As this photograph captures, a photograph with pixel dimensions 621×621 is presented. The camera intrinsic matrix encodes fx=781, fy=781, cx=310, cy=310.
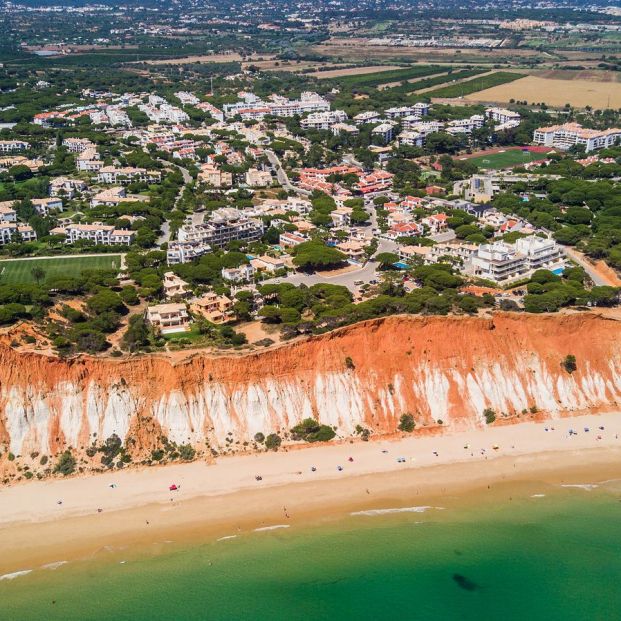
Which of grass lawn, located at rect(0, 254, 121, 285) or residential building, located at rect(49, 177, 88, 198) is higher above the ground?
residential building, located at rect(49, 177, 88, 198)

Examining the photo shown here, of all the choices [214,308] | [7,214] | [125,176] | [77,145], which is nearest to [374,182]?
[125,176]

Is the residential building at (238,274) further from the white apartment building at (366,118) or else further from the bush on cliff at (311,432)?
the white apartment building at (366,118)

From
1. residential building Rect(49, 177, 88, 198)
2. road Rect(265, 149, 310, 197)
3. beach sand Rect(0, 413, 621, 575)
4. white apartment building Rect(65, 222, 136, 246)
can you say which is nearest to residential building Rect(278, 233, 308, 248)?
white apartment building Rect(65, 222, 136, 246)

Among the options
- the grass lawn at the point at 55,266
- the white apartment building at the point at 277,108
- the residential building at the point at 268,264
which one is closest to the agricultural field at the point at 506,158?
the white apartment building at the point at 277,108

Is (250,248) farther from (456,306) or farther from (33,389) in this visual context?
(33,389)

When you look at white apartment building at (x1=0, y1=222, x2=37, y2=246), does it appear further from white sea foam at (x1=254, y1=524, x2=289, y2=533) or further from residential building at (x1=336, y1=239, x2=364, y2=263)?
white sea foam at (x1=254, y1=524, x2=289, y2=533)
